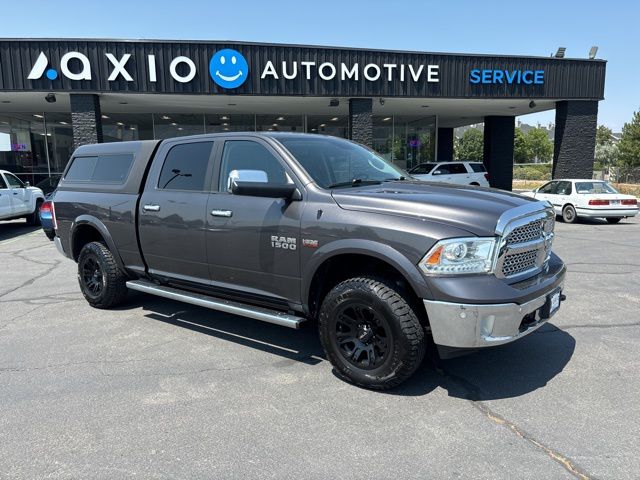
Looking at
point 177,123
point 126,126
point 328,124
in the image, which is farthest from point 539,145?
point 126,126

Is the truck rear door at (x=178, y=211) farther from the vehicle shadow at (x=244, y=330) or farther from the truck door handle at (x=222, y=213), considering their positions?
the vehicle shadow at (x=244, y=330)

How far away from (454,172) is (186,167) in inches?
670

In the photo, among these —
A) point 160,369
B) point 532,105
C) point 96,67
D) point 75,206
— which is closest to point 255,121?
point 96,67

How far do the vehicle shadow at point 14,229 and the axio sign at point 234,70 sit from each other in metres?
4.62

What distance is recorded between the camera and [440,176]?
1984cm

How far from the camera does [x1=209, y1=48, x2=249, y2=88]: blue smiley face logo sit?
15.4 meters

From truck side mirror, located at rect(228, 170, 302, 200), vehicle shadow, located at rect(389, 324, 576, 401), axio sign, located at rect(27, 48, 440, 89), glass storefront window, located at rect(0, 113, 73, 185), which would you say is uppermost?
axio sign, located at rect(27, 48, 440, 89)

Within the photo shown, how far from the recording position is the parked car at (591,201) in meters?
14.0

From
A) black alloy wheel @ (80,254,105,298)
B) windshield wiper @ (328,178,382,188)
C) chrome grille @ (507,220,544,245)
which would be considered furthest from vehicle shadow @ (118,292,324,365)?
chrome grille @ (507,220,544,245)

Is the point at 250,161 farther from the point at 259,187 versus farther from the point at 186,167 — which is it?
the point at 186,167

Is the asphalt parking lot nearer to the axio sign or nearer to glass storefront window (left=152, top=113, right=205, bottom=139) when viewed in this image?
the axio sign

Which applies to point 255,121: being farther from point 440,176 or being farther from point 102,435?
point 102,435

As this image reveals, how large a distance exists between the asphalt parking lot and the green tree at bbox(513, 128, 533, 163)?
289 ft

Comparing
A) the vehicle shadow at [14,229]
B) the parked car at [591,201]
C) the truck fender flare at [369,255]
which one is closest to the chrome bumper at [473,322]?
the truck fender flare at [369,255]
